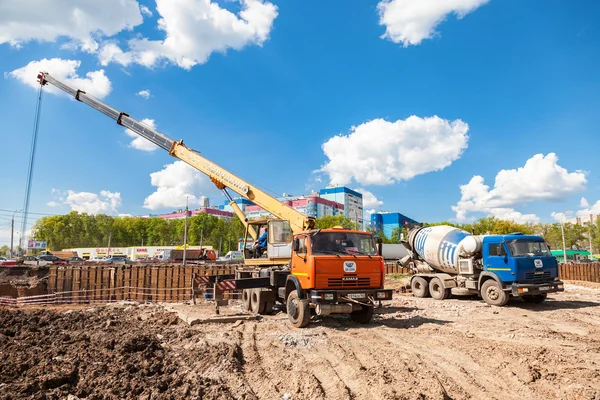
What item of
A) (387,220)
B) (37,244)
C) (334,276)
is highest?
(387,220)

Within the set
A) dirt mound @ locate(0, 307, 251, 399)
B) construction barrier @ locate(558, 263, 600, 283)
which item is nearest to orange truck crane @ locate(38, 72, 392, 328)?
dirt mound @ locate(0, 307, 251, 399)

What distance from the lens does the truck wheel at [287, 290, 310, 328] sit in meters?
10.3

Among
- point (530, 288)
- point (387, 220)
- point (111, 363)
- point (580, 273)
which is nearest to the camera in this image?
point (111, 363)

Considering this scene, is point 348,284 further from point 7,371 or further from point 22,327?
point 22,327

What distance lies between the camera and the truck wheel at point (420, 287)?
59.8 feet

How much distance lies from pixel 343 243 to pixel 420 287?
9155 millimetres

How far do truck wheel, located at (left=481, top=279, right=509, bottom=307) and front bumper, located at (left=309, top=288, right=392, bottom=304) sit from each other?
6124 millimetres

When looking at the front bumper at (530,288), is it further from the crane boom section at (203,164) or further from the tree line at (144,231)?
the tree line at (144,231)

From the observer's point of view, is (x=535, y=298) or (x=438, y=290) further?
(x=438, y=290)

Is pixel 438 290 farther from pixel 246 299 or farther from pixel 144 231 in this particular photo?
pixel 144 231

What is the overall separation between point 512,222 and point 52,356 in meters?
71.6

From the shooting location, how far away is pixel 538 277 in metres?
14.3

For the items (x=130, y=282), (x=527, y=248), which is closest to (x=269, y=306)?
(x=527, y=248)

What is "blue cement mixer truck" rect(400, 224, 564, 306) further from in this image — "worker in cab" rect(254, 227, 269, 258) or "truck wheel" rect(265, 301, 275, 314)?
"worker in cab" rect(254, 227, 269, 258)
